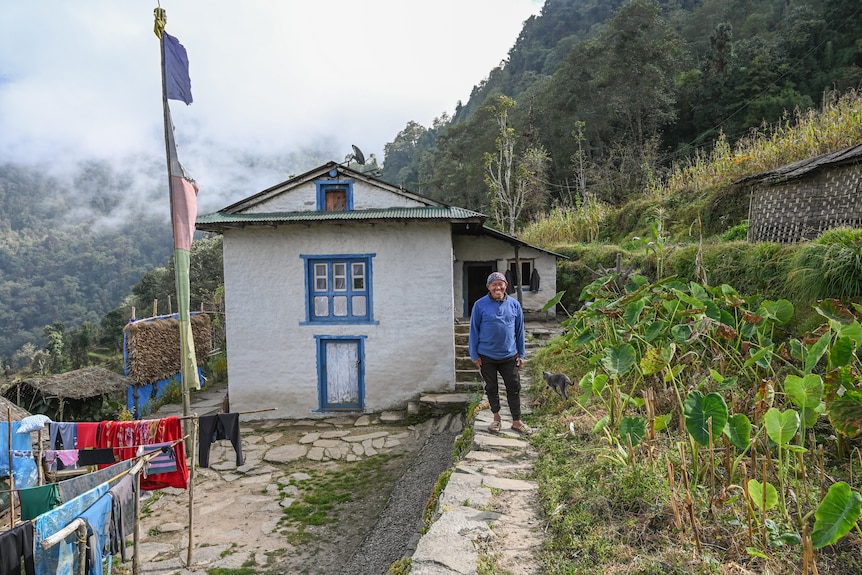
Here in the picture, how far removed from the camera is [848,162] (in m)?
5.59

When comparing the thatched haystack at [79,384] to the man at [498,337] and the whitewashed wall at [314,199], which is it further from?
the man at [498,337]

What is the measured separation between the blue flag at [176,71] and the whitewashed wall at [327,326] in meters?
3.34

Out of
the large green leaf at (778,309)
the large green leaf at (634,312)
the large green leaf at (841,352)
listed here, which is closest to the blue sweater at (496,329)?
the large green leaf at (634,312)

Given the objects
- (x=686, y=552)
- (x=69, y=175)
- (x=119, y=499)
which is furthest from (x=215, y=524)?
(x=69, y=175)

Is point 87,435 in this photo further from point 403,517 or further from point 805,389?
point 805,389

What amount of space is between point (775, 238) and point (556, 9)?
56.5 meters

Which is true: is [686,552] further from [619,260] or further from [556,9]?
[556,9]

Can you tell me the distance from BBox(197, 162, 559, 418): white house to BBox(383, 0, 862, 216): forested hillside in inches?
448

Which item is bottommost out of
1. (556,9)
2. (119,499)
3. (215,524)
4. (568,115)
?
(215,524)

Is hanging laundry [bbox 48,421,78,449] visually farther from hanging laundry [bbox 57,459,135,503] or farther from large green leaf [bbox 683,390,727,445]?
large green leaf [bbox 683,390,727,445]

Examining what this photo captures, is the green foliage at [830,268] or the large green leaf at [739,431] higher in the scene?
the green foliage at [830,268]

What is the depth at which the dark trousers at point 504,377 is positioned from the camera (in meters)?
5.20

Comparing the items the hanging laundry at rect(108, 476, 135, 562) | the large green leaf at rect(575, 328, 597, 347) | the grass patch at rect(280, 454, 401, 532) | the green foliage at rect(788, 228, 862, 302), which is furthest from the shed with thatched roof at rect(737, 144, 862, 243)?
the hanging laundry at rect(108, 476, 135, 562)

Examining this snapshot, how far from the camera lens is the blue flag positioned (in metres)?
6.68
